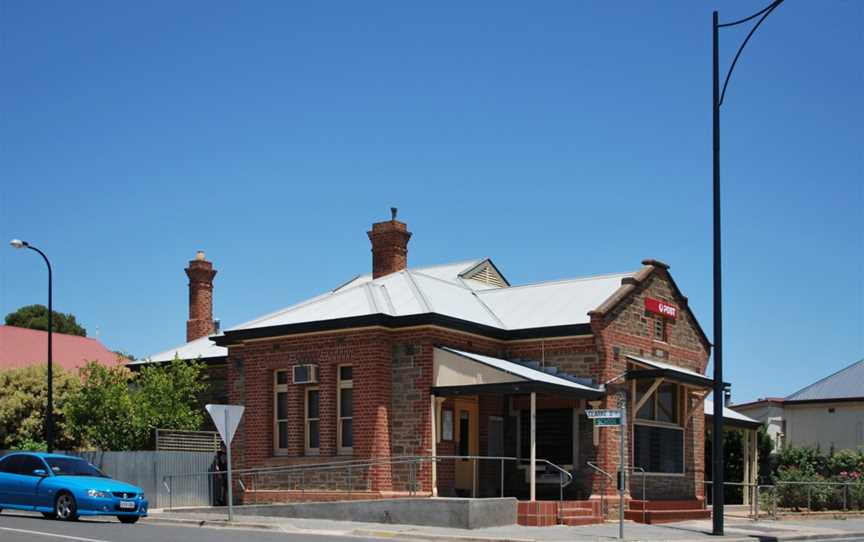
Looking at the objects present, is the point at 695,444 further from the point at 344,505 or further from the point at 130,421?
the point at 130,421

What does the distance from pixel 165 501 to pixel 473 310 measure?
9.26 metres

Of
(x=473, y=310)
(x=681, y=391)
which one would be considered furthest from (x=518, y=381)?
(x=681, y=391)

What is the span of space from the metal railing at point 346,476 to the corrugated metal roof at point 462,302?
3428 mm

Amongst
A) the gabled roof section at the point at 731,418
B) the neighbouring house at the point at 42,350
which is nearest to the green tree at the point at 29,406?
the neighbouring house at the point at 42,350

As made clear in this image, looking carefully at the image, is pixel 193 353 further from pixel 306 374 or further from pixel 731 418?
pixel 731 418

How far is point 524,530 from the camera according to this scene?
2145 centimetres

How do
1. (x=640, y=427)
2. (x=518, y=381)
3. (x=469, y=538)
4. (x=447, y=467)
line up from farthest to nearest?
(x=640, y=427) → (x=447, y=467) → (x=518, y=381) → (x=469, y=538)

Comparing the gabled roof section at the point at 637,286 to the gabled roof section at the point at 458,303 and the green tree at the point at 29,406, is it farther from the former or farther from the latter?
the green tree at the point at 29,406

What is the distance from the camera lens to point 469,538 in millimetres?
18984

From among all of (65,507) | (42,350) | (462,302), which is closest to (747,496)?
(462,302)

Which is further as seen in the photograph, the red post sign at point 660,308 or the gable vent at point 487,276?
the gable vent at point 487,276

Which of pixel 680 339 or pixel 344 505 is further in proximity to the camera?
pixel 680 339

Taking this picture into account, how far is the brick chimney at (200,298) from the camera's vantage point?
38.0 m

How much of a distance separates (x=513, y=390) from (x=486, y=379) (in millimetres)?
837
